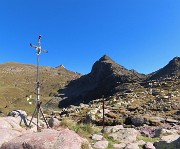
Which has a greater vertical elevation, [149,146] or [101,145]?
[101,145]

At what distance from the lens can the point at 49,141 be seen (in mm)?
12633

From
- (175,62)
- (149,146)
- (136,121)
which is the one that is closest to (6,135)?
(149,146)

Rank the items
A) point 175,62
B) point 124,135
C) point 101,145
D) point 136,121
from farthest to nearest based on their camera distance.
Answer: point 175,62 < point 136,121 < point 124,135 < point 101,145

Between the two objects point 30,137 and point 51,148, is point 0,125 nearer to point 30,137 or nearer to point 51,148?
point 30,137

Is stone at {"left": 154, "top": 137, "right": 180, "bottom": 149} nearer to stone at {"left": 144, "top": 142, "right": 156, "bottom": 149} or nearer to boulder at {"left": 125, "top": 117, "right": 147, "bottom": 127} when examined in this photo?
stone at {"left": 144, "top": 142, "right": 156, "bottom": 149}

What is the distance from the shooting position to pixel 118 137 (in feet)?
67.4

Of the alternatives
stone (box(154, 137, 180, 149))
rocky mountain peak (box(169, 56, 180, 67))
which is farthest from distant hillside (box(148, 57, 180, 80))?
stone (box(154, 137, 180, 149))

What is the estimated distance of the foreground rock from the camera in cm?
1244

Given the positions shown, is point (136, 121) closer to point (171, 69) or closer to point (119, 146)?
point (119, 146)

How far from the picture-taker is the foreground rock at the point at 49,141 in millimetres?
12438

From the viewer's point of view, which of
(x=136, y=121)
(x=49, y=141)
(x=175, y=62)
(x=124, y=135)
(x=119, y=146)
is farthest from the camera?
(x=175, y=62)

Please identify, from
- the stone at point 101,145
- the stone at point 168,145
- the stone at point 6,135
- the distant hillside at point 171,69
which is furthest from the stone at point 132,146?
the distant hillside at point 171,69

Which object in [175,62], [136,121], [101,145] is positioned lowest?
[101,145]

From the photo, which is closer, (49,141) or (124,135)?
(49,141)
